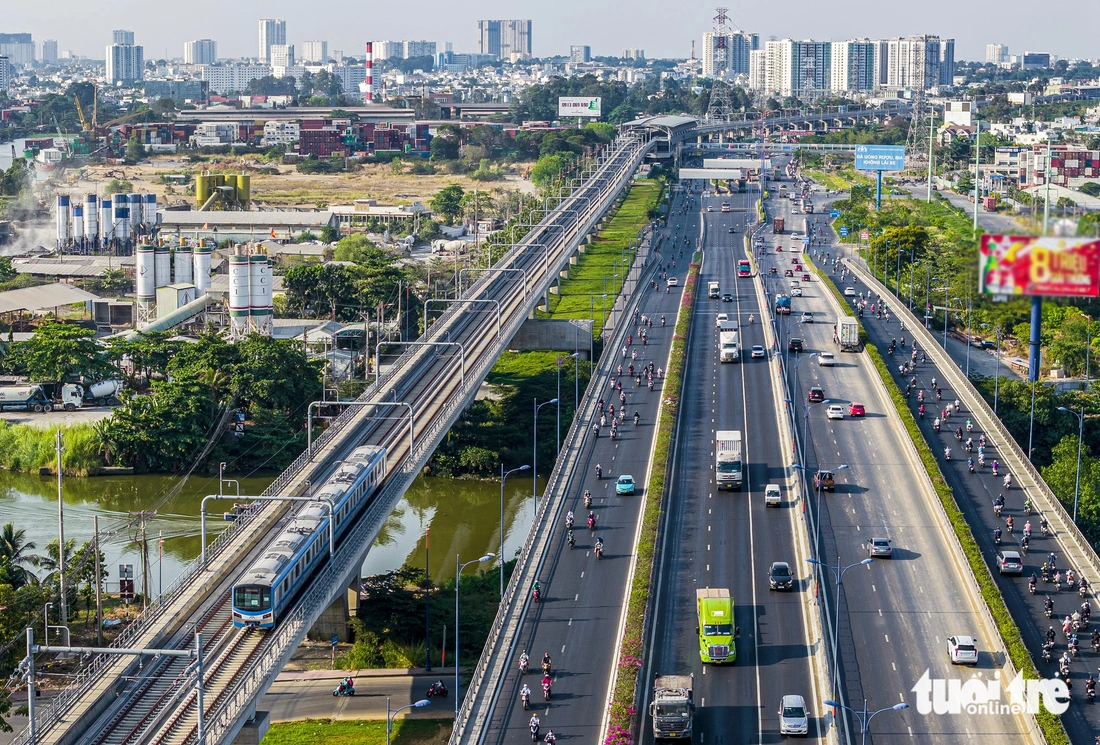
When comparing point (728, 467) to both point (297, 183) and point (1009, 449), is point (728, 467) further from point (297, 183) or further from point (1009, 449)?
point (297, 183)

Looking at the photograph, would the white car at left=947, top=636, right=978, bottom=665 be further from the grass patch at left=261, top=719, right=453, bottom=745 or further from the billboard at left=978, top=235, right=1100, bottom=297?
the billboard at left=978, top=235, right=1100, bottom=297

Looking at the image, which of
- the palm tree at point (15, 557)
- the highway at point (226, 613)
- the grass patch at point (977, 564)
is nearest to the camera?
the highway at point (226, 613)

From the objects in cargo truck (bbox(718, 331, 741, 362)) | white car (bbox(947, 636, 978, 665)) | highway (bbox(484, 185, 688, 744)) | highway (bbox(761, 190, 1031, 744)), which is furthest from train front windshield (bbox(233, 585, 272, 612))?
cargo truck (bbox(718, 331, 741, 362))

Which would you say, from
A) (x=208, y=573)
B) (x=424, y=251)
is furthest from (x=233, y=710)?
(x=424, y=251)

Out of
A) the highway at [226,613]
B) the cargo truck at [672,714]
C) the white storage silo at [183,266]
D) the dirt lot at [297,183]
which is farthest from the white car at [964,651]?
the dirt lot at [297,183]

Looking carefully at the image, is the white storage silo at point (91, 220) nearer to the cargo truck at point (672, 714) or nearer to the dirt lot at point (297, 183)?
the dirt lot at point (297, 183)

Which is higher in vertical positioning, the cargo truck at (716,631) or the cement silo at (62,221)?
the cement silo at (62,221)

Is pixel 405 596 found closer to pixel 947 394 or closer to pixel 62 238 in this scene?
pixel 947 394
